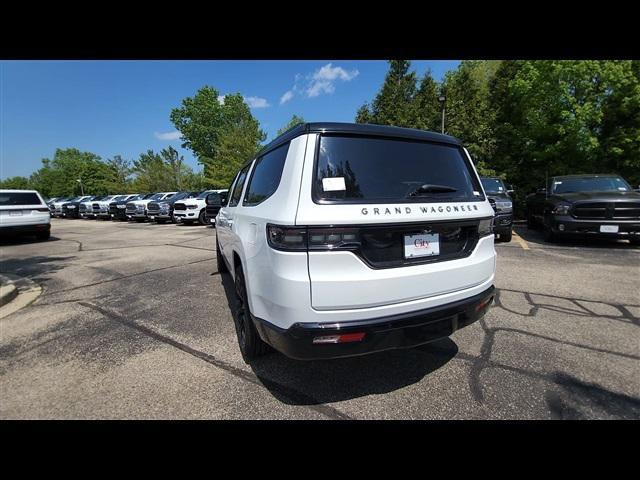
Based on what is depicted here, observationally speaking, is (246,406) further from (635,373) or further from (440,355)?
(635,373)

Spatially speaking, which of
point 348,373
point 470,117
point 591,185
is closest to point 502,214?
point 591,185

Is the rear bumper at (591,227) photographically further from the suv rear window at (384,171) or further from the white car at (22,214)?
the white car at (22,214)

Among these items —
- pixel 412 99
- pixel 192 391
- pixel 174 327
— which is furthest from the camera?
pixel 412 99

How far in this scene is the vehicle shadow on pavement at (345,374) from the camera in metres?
2.31

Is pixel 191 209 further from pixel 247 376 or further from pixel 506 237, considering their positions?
pixel 247 376

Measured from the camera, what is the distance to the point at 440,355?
281cm

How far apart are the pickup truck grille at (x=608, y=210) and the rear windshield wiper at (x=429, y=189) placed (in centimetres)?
718

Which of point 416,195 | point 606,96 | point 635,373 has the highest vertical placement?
point 606,96

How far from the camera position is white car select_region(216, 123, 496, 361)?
5.86ft

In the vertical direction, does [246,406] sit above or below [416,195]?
below

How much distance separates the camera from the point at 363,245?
186 cm
